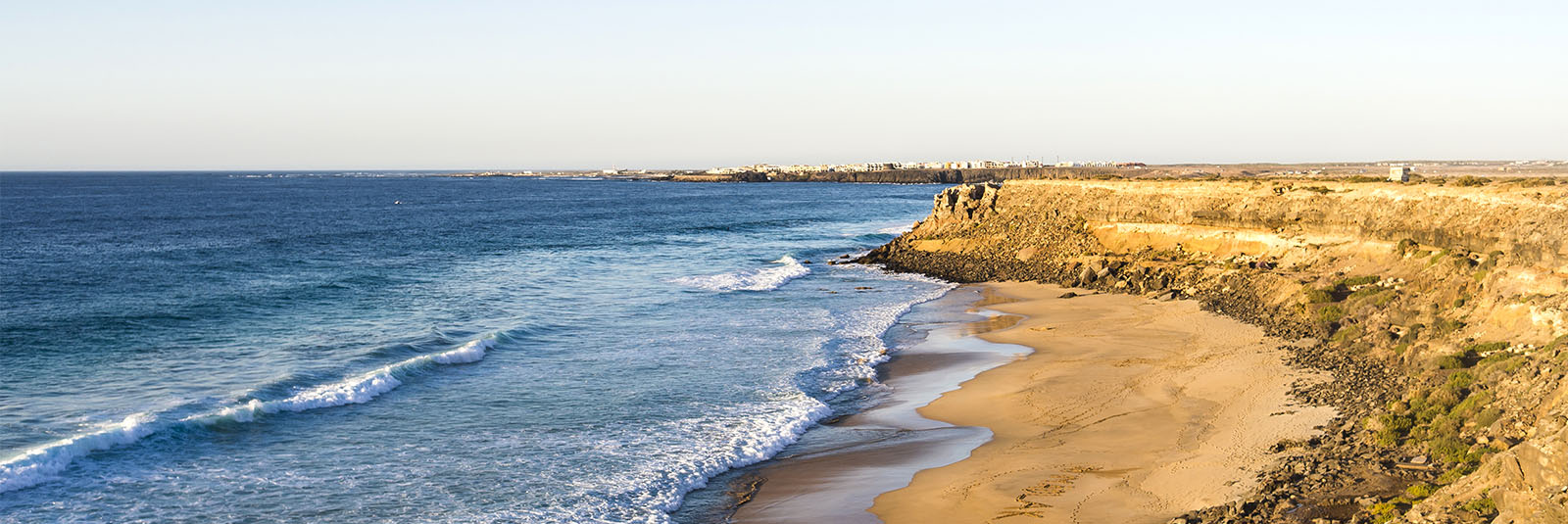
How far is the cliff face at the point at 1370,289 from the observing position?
12898 mm

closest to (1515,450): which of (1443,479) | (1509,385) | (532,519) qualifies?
(1443,479)

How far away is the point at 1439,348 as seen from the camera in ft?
65.3

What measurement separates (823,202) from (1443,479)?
371 feet

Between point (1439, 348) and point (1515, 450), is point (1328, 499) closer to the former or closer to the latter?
point (1515, 450)

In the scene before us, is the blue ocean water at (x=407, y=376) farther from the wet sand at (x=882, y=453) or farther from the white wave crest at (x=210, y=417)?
the wet sand at (x=882, y=453)

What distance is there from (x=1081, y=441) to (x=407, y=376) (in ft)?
52.8

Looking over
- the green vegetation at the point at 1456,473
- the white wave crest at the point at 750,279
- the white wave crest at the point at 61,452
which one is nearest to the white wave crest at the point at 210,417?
the white wave crest at the point at 61,452

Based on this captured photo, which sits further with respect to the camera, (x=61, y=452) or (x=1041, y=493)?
(x=61, y=452)

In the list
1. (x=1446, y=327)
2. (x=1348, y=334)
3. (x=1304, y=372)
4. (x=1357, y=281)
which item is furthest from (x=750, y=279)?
(x=1446, y=327)

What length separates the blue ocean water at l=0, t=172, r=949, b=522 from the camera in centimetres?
1638

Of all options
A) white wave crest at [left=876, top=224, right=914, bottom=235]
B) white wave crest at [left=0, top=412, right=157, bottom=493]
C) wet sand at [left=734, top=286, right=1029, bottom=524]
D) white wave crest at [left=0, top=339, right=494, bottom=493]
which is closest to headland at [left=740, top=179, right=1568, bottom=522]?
wet sand at [left=734, top=286, right=1029, bottom=524]

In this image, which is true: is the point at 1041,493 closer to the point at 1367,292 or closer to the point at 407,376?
the point at 407,376

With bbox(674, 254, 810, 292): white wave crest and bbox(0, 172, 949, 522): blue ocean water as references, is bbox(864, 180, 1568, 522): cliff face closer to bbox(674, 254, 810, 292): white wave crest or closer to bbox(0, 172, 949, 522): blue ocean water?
bbox(674, 254, 810, 292): white wave crest

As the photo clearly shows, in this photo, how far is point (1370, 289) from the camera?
89.9 feet
